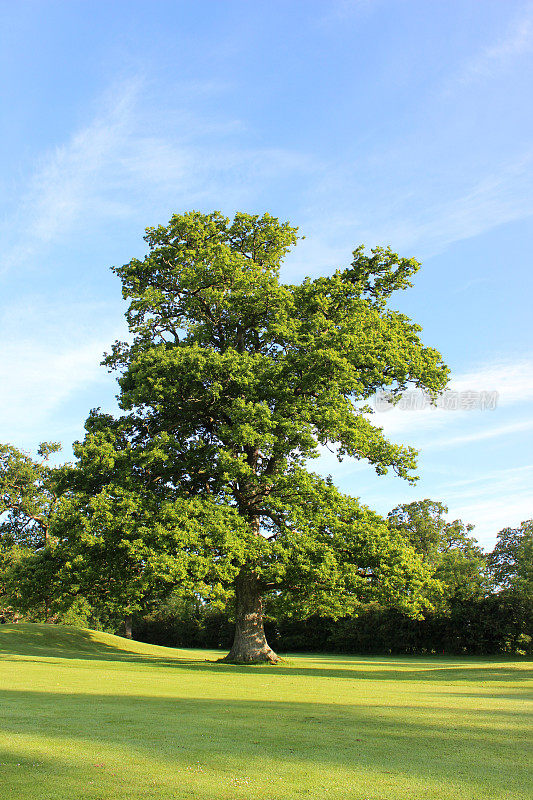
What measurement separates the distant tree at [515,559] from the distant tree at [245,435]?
19450 millimetres

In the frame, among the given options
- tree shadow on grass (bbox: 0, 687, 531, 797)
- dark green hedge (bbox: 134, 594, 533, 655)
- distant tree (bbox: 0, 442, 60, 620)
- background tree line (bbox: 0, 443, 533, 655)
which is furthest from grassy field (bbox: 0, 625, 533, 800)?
distant tree (bbox: 0, 442, 60, 620)

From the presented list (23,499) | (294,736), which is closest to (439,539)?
(23,499)

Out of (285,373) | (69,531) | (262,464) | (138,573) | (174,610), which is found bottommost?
(174,610)

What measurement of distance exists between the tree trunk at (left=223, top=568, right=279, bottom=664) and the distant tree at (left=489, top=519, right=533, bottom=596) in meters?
22.8

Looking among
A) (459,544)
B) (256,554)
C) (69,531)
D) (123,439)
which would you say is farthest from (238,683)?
(459,544)

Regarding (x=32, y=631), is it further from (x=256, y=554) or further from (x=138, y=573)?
(x=256, y=554)

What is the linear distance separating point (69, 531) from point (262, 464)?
895 cm

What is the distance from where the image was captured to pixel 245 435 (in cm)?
2331

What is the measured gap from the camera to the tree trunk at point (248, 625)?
86.5 ft

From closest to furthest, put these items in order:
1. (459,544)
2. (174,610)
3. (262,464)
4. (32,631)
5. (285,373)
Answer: (285,373) → (262,464) → (32,631) → (174,610) → (459,544)

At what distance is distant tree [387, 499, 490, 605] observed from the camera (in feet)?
150

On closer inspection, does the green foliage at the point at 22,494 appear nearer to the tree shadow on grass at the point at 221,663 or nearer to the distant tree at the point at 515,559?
the tree shadow on grass at the point at 221,663

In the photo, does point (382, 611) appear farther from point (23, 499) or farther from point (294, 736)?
point (294, 736)

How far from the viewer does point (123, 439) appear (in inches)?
→ 1043
